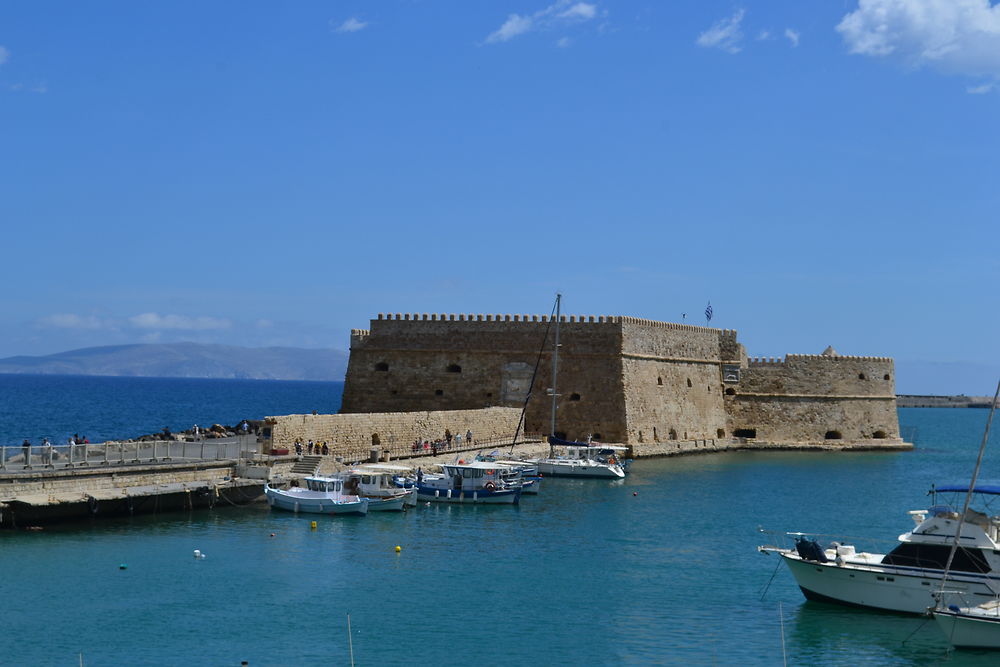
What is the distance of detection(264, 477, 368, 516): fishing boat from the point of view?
2564cm

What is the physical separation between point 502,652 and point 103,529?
10.0 meters

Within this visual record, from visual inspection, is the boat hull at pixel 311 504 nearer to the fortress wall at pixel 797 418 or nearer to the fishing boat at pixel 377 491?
the fishing boat at pixel 377 491

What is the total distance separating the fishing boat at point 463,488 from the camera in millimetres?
29031

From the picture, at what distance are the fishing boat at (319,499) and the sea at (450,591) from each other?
37cm

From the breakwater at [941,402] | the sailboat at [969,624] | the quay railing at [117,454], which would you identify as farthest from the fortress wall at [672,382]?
the breakwater at [941,402]

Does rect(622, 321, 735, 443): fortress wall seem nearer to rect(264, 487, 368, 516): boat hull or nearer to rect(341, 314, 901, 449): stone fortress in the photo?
rect(341, 314, 901, 449): stone fortress

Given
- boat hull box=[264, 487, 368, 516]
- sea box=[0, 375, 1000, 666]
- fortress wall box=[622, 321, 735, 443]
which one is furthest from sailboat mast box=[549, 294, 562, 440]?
boat hull box=[264, 487, 368, 516]

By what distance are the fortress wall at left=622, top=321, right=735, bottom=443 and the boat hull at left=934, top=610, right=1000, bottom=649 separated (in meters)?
24.6

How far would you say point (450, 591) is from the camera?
1880 centimetres

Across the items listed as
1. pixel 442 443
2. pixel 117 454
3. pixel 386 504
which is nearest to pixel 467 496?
pixel 386 504

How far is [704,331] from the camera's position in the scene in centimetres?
4734

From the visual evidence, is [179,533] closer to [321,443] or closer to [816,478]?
[321,443]

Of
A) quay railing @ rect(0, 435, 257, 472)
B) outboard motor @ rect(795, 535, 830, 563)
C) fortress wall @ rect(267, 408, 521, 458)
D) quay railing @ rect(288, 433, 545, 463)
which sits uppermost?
fortress wall @ rect(267, 408, 521, 458)

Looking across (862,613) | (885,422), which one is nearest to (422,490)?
(862,613)
